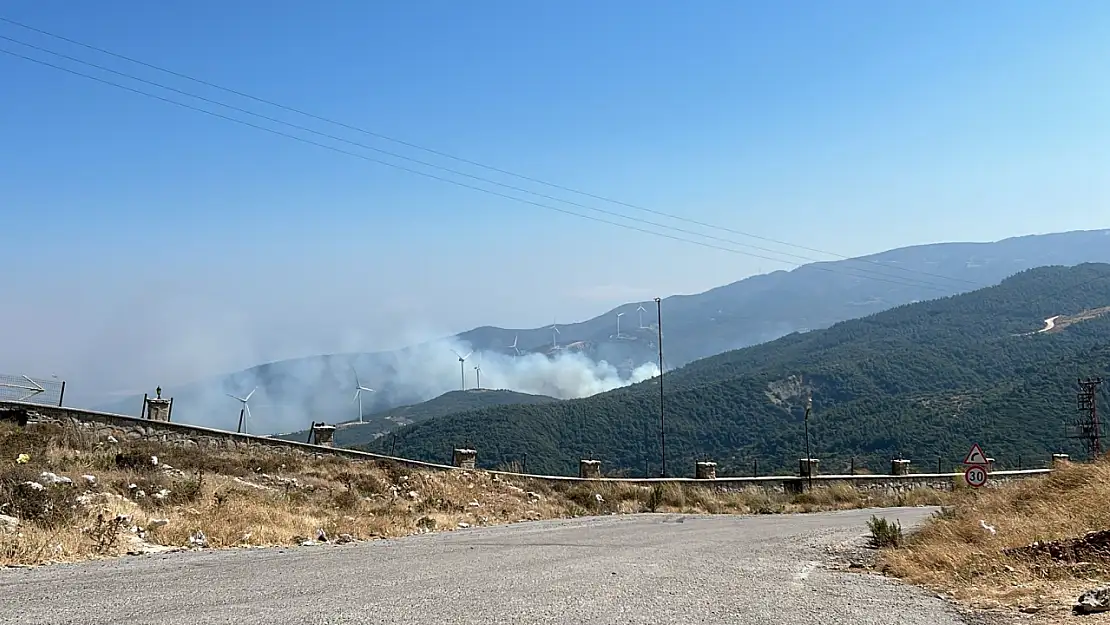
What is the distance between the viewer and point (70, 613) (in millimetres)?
7902

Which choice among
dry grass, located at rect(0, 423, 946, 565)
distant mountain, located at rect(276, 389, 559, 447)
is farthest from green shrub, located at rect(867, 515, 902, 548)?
distant mountain, located at rect(276, 389, 559, 447)

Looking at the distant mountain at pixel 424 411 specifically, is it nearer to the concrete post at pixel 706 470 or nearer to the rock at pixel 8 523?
the concrete post at pixel 706 470

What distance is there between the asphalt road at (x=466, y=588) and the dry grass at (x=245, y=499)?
161cm

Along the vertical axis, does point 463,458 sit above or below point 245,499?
above

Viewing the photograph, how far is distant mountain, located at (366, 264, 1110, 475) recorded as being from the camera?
89.9 metres

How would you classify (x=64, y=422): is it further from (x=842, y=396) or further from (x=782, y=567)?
(x=842, y=396)

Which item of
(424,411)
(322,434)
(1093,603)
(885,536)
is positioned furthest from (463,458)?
(424,411)

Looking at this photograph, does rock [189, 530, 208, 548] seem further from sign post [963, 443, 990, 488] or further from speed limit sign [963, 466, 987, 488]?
speed limit sign [963, 466, 987, 488]

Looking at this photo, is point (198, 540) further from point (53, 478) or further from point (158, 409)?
point (158, 409)

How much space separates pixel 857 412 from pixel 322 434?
99.5 m

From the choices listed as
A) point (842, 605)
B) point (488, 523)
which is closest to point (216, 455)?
point (488, 523)

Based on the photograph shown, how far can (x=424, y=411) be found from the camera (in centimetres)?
17725

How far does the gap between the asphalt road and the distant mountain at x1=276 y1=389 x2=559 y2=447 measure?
12947cm

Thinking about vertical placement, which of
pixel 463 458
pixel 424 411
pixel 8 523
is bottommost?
pixel 8 523
